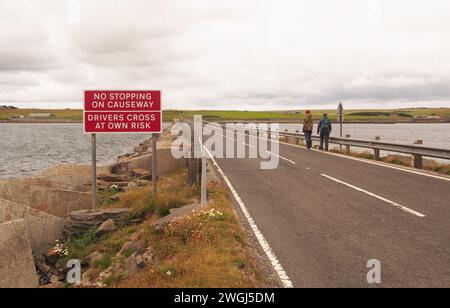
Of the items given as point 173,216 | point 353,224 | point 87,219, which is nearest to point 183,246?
point 173,216

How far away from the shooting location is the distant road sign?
36.6 feet

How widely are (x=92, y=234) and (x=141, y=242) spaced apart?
8.60ft

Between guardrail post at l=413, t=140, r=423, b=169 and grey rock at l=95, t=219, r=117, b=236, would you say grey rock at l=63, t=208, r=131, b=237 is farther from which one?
guardrail post at l=413, t=140, r=423, b=169

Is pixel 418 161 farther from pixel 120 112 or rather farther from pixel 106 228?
pixel 106 228

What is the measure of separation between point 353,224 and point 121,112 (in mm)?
6359

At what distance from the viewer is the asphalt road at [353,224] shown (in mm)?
5895

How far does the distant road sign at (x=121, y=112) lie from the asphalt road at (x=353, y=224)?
3.25 metres

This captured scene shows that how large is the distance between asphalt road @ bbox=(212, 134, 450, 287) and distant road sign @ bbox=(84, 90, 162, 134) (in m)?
3.25

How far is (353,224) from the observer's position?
27.4 ft

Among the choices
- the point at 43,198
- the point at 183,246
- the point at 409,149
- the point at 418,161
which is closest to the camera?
the point at 183,246

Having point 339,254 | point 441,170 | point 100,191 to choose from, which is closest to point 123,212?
point 100,191

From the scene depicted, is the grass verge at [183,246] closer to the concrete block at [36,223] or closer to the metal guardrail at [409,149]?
the concrete block at [36,223]

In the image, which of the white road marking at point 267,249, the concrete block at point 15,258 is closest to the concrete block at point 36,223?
the concrete block at point 15,258

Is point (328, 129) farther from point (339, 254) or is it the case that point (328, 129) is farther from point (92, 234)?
point (339, 254)
